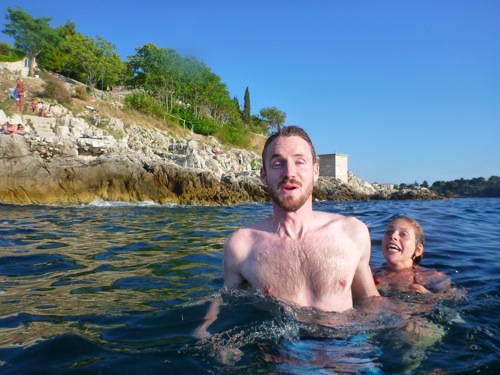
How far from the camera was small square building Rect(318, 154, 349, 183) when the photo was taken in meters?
43.1

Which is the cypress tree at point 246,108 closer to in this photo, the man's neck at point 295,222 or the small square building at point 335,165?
the small square building at point 335,165

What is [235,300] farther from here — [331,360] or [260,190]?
[260,190]

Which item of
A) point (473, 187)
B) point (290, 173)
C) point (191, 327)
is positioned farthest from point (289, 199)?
point (473, 187)

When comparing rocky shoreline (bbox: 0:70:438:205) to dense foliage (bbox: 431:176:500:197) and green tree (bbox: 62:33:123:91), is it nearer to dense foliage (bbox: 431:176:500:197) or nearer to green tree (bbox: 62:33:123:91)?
green tree (bbox: 62:33:123:91)

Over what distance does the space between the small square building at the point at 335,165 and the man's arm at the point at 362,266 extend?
134 feet

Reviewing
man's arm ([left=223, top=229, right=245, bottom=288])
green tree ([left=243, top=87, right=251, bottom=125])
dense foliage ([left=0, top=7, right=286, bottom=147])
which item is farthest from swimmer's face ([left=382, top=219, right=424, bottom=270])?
green tree ([left=243, top=87, right=251, bottom=125])

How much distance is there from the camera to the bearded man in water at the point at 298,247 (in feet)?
8.54

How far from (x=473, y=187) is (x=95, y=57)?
217ft

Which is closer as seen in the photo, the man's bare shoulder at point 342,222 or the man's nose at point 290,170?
the man's nose at point 290,170

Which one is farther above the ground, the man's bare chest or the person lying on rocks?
the person lying on rocks

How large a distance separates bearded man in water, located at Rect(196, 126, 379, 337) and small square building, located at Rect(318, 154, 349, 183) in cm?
4105

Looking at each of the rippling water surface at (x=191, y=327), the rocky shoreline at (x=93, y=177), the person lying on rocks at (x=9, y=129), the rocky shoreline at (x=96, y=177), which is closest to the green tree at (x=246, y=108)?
the rocky shoreline at (x=96, y=177)

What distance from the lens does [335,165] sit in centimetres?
4288

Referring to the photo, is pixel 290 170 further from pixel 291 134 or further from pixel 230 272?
pixel 230 272
